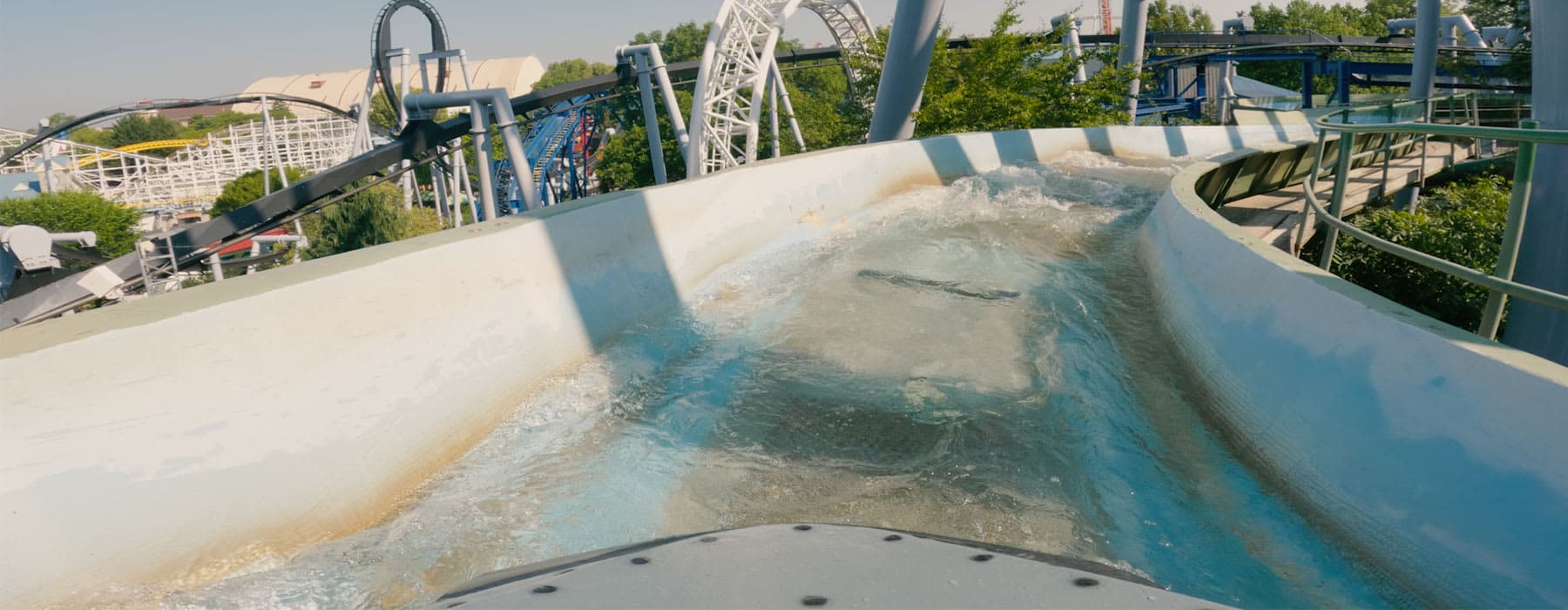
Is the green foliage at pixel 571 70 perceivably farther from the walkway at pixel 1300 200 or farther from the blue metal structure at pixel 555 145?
the walkway at pixel 1300 200

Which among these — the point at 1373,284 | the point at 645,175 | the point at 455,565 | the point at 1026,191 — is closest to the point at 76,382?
the point at 455,565

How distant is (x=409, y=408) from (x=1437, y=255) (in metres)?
7.17

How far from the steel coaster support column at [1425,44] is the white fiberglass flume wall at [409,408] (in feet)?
64.6

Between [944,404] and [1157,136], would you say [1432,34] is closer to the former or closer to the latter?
[1157,136]

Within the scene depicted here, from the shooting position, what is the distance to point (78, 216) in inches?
2244

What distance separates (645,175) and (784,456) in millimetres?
58033

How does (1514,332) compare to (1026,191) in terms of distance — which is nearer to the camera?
(1514,332)

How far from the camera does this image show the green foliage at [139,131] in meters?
124

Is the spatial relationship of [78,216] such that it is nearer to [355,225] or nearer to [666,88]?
[355,225]

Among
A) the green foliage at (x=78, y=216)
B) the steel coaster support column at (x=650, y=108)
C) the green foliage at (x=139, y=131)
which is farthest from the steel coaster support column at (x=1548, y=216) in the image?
the green foliage at (x=139, y=131)

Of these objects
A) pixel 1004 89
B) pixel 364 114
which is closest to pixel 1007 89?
pixel 1004 89

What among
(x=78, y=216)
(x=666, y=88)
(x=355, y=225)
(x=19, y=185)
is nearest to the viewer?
(x=666, y=88)

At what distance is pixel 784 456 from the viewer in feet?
13.5

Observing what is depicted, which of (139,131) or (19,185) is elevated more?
(139,131)
